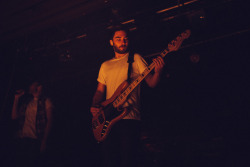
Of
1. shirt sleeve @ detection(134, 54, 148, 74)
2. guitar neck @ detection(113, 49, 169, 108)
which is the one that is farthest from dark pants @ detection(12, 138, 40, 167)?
shirt sleeve @ detection(134, 54, 148, 74)

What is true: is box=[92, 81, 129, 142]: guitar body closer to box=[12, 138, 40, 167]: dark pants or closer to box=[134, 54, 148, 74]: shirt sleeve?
box=[134, 54, 148, 74]: shirt sleeve

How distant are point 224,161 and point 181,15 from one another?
7.00 feet

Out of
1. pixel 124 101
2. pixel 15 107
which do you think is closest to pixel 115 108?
pixel 124 101

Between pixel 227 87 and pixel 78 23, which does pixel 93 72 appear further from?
pixel 227 87

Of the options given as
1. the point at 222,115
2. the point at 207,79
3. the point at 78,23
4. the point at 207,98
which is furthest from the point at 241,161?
the point at 78,23

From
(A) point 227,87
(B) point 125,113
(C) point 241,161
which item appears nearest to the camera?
(B) point 125,113

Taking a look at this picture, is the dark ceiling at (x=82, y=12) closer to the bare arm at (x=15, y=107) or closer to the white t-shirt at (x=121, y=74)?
the white t-shirt at (x=121, y=74)

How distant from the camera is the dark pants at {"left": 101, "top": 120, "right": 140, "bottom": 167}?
71.1 inches

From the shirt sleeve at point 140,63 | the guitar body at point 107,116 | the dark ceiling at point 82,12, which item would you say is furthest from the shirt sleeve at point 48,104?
the shirt sleeve at point 140,63

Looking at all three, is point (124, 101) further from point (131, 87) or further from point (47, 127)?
point (47, 127)

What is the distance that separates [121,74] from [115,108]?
1.35ft

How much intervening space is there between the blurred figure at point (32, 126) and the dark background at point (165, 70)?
0.23m

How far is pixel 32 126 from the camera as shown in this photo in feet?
10.1

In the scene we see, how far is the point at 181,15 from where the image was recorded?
3148mm
